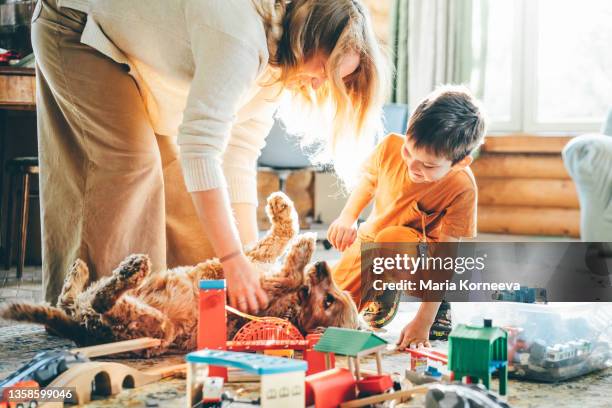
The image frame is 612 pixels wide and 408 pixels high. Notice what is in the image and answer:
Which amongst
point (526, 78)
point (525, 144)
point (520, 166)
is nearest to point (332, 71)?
point (525, 144)

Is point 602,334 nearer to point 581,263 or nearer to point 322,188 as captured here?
point 581,263

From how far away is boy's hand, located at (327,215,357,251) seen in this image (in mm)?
1566

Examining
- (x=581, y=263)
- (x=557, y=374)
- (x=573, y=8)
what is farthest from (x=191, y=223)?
(x=573, y=8)

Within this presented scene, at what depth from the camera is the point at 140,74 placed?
4.61 feet

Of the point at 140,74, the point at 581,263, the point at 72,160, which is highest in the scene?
the point at 140,74

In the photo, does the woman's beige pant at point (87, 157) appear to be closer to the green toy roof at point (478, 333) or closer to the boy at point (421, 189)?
the boy at point (421, 189)

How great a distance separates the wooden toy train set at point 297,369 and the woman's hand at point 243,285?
0.04 meters

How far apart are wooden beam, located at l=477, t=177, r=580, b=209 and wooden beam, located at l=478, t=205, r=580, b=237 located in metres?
0.03

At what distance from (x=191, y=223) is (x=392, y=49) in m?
2.53

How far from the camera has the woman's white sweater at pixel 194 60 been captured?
1.18 meters

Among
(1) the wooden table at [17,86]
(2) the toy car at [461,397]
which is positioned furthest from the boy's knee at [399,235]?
(1) the wooden table at [17,86]

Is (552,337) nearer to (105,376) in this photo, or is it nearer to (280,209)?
(280,209)

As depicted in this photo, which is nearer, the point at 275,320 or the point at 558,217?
the point at 275,320

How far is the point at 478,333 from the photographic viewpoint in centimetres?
97
